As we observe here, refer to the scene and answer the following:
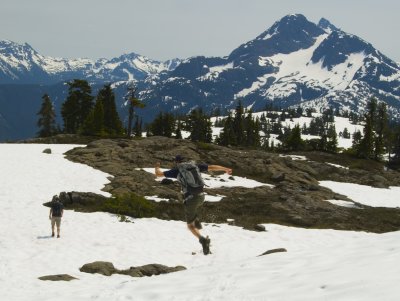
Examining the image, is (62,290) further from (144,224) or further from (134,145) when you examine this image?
(134,145)

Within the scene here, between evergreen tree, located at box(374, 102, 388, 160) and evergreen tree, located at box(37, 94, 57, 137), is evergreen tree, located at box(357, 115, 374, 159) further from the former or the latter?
evergreen tree, located at box(37, 94, 57, 137)

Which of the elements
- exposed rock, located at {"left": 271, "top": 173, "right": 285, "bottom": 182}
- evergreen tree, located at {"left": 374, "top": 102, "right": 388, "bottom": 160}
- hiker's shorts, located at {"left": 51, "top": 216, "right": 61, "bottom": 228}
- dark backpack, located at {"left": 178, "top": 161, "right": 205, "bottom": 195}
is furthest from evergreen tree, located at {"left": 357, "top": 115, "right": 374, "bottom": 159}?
dark backpack, located at {"left": 178, "top": 161, "right": 205, "bottom": 195}

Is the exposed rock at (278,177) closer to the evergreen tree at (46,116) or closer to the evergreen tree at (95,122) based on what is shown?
the evergreen tree at (95,122)

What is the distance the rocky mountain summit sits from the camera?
27.8 m

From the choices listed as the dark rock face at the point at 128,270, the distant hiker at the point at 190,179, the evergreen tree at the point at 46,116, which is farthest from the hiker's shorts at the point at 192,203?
the evergreen tree at the point at 46,116

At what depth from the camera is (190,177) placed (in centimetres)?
1180

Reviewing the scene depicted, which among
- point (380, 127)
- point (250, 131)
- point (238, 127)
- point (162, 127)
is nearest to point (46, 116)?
point (162, 127)

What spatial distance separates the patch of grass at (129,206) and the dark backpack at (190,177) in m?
14.0

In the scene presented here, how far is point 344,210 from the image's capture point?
3234 cm

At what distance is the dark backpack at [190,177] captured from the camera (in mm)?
11734

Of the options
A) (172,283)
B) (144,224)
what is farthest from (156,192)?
(172,283)

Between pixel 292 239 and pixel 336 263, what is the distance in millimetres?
14900

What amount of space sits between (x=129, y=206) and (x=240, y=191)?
557 inches

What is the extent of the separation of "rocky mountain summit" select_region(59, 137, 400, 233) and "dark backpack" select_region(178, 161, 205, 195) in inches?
555
